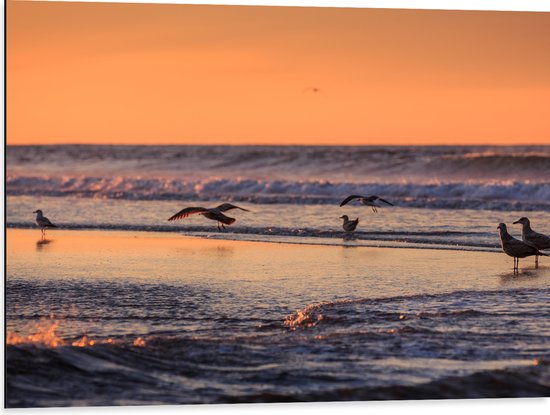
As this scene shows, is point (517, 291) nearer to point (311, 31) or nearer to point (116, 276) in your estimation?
point (311, 31)

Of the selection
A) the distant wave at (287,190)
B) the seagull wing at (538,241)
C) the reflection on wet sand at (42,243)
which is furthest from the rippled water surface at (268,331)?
the distant wave at (287,190)

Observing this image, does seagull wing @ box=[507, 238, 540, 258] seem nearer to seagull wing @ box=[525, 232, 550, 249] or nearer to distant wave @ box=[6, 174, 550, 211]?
seagull wing @ box=[525, 232, 550, 249]

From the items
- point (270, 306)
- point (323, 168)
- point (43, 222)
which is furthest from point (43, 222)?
point (323, 168)

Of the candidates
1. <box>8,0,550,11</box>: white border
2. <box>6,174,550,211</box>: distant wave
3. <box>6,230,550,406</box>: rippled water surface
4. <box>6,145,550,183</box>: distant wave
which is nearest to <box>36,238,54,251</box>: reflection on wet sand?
<box>6,230,550,406</box>: rippled water surface

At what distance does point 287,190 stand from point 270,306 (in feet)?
28.7

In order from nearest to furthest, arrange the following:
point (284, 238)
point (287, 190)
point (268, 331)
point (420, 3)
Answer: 1. point (268, 331)
2. point (420, 3)
3. point (284, 238)
4. point (287, 190)

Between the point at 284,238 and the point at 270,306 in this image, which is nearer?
the point at 270,306

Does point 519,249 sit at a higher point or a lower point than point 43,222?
lower

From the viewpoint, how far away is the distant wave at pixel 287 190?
1435 cm

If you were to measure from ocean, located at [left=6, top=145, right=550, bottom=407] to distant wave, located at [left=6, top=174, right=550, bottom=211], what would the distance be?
0.69 m

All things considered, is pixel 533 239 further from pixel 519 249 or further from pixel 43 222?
pixel 43 222

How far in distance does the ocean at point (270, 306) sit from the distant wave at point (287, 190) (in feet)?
2.26

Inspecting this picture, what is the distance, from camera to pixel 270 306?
7254 millimetres

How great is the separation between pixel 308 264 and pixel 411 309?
205 cm
